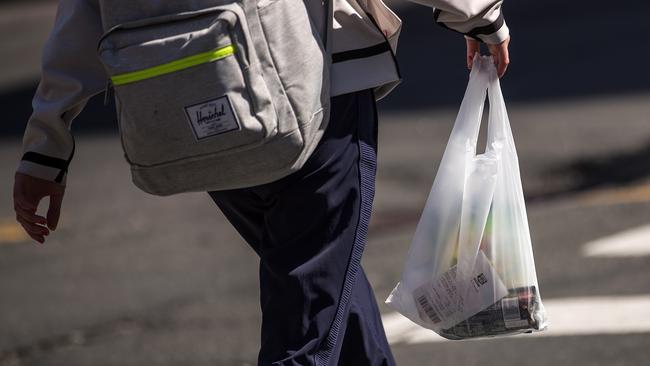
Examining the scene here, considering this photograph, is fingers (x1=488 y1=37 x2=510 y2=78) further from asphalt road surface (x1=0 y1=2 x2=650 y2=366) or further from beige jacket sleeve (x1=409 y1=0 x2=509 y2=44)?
asphalt road surface (x1=0 y1=2 x2=650 y2=366)

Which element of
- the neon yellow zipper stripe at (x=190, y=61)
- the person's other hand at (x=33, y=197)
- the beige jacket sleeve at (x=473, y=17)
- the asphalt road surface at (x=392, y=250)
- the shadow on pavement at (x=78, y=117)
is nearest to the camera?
the neon yellow zipper stripe at (x=190, y=61)

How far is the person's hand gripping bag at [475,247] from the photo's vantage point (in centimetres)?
323

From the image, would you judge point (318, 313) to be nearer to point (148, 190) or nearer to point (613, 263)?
point (148, 190)

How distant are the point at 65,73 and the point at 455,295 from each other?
1130 mm

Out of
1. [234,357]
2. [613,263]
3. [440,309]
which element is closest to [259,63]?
[440,309]

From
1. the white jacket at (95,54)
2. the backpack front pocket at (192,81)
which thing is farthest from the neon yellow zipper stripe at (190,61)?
the white jacket at (95,54)

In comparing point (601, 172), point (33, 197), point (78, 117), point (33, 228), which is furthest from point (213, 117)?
point (78, 117)

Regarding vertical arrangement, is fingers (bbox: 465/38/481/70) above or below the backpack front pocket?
below

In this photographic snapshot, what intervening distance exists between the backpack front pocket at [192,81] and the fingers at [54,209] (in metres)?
0.50

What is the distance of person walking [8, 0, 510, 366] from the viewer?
3018 millimetres

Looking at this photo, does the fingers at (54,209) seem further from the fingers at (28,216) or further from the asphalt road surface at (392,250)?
the asphalt road surface at (392,250)

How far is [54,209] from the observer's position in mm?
3254

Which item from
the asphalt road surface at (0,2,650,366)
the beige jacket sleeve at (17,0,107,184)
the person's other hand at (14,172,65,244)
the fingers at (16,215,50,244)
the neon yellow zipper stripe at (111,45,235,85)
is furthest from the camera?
the asphalt road surface at (0,2,650,366)

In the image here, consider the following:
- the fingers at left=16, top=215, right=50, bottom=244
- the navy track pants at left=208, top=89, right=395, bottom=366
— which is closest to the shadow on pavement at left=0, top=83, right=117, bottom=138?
the fingers at left=16, top=215, right=50, bottom=244
